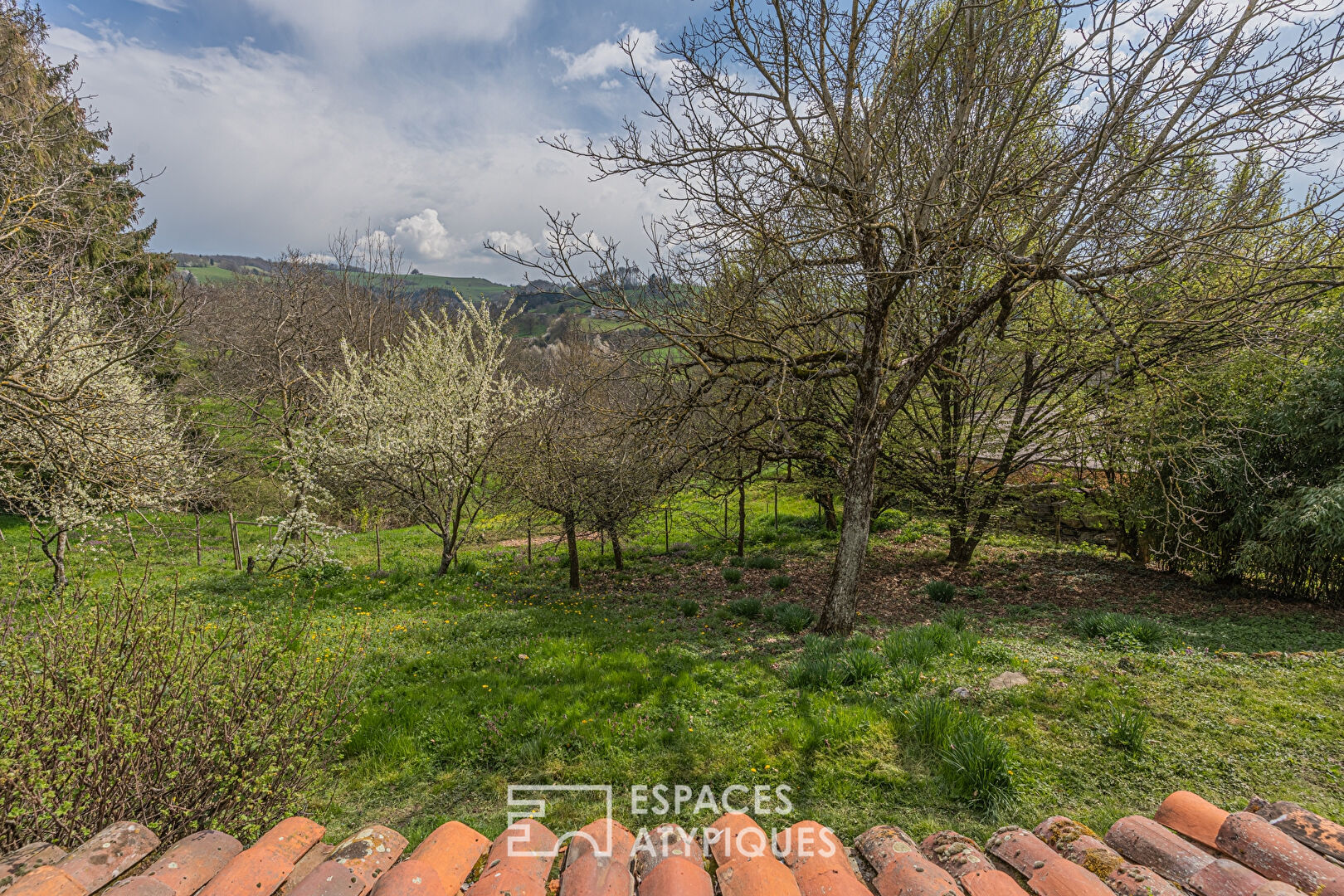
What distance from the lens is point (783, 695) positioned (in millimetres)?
4703

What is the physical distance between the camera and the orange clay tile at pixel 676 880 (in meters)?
1.73

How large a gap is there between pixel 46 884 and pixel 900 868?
2690 mm

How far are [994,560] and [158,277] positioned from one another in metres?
25.5

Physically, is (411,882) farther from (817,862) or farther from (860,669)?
(860,669)

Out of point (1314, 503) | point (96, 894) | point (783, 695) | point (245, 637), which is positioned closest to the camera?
point (96, 894)

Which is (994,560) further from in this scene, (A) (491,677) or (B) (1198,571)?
(A) (491,677)

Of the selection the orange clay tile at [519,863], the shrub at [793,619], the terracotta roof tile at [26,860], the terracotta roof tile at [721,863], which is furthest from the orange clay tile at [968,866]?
the shrub at [793,619]

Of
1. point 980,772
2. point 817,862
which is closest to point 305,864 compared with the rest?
point 817,862

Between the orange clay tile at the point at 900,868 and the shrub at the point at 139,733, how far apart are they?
9.20ft

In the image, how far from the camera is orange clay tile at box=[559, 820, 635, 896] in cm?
177

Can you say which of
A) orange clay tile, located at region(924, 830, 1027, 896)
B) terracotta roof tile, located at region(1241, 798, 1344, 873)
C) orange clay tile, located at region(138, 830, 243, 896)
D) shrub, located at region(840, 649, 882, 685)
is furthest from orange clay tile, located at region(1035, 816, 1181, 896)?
orange clay tile, located at region(138, 830, 243, 896)

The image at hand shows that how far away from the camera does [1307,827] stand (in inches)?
80.8

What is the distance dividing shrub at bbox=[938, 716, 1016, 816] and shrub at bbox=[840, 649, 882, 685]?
4.72 feet

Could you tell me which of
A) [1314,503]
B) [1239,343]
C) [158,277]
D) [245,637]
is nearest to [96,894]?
[245,637]
